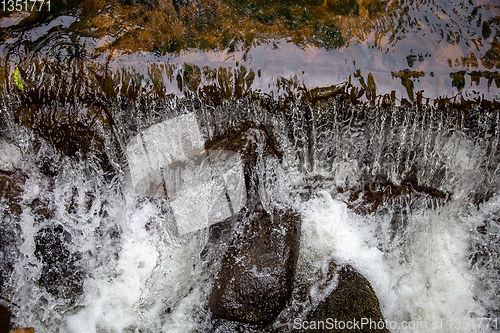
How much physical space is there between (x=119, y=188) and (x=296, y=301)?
6.64 feet

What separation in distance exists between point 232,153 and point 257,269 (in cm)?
108

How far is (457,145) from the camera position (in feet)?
9.02

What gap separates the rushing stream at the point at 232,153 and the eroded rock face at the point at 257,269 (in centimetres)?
13

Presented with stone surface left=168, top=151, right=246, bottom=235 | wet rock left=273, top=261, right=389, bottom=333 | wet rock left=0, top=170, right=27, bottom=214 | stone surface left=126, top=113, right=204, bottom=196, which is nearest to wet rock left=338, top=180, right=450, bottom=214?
wet rock left=273, top=261, right=389, bottom=333

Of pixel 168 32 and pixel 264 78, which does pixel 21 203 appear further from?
pixel 264 78

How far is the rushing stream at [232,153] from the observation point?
2.75 meters

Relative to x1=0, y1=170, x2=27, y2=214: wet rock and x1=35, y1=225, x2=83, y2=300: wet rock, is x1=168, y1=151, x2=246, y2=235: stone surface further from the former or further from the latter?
x1=0, y1=170, x2=27, y2=214: wet rock

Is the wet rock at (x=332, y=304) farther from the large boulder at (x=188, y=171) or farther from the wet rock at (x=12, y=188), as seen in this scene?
the wet rock at (x=12, y=188)

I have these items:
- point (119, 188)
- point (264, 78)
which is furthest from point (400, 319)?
point (119, 188)

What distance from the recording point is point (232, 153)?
2.87 meters

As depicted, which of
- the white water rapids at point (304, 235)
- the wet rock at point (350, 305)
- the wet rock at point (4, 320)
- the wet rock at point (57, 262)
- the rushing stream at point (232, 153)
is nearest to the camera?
the wet rock at point (4, 320)

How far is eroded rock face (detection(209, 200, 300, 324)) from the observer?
9.07 feet
